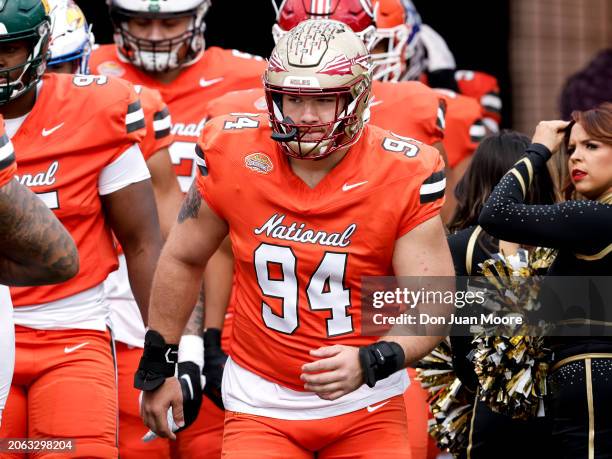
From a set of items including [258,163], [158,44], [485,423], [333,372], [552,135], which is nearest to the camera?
[333,372]

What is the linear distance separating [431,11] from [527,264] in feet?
17.5

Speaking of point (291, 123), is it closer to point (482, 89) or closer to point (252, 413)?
point (252, 413)

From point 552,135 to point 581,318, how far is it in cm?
68

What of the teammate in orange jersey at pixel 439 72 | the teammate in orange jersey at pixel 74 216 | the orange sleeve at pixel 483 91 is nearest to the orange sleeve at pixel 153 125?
the teammate in orange jersey at pixel 74 216

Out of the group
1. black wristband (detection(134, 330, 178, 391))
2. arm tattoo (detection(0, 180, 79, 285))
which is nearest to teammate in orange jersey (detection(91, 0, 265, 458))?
black wristband (detection(134, 330, 178, 391))

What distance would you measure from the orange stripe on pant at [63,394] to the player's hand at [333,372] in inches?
34.4

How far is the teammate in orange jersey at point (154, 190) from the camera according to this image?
211 inches

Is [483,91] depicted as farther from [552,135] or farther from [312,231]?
[312,231]

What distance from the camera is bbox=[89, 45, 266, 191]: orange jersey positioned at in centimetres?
612

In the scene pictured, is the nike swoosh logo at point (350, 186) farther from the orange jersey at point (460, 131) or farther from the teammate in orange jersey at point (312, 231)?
the orange jersey at point (460, 131)

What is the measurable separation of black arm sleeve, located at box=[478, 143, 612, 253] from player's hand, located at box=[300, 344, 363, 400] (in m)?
0.78

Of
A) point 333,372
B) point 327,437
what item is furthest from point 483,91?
point 333,372

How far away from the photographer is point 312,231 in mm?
4379

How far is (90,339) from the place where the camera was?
4840 mm
